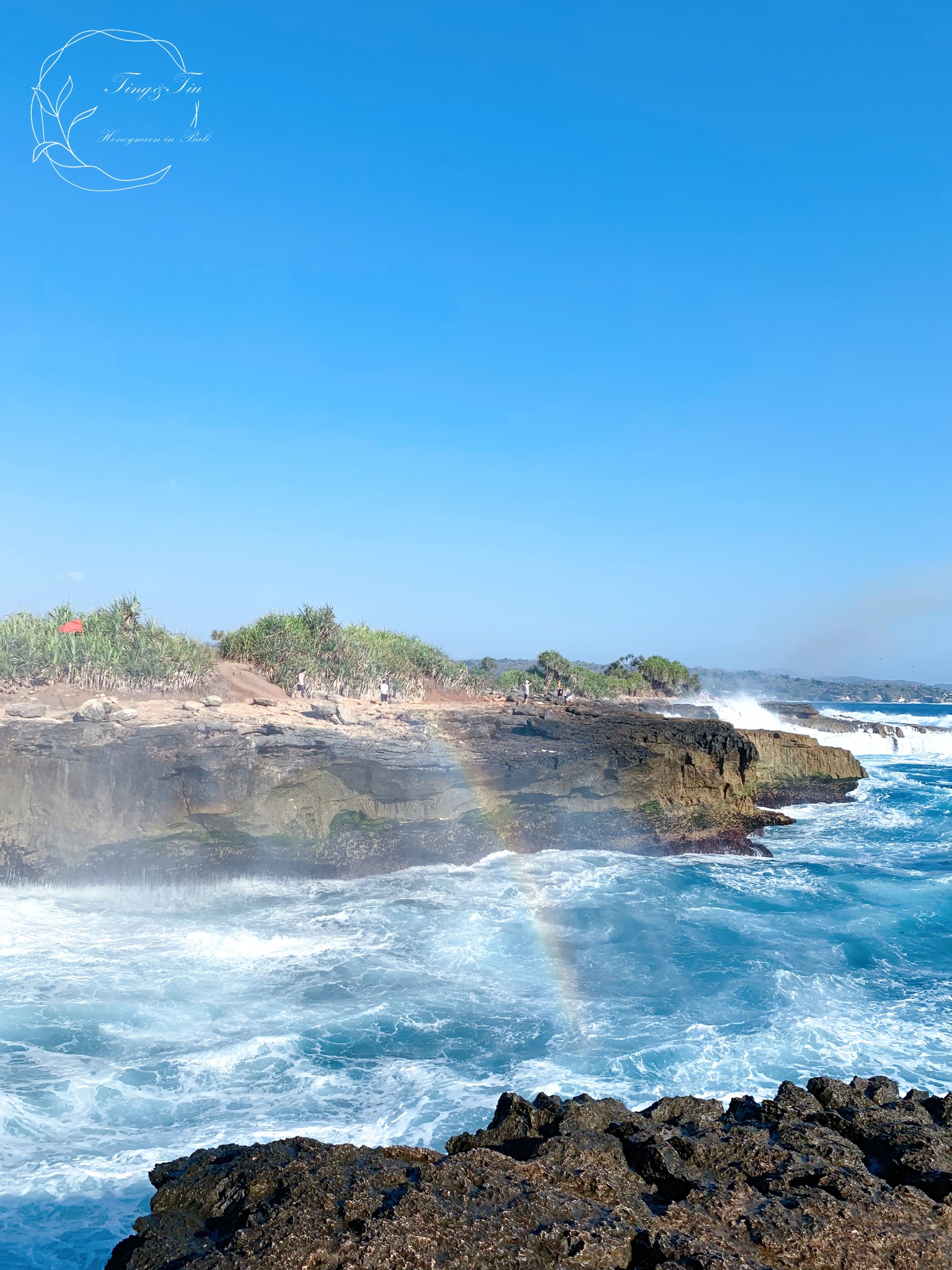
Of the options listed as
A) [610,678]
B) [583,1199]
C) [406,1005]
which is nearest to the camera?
[583,1199]

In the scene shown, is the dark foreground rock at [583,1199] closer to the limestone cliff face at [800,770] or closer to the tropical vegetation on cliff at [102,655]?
the tropical vegetation on cliff at [102,655]

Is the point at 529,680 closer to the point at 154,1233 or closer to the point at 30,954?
the point at 30,954

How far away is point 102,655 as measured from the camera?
19516 mm

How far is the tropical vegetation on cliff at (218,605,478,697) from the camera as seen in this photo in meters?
24.3

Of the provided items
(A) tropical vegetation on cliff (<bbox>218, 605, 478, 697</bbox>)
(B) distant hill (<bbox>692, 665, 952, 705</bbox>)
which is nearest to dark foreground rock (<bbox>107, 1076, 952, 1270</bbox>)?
(A) tropical vegetation on cliff (<bbox>218, 605, 478, 697</bbox>)

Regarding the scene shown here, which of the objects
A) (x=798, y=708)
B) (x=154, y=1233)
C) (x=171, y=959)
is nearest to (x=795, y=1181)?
(x=154, y=1233)

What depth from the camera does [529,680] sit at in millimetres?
36750

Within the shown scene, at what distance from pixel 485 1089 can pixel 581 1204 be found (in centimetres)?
516

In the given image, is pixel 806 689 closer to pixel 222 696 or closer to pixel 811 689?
pixel 811 689

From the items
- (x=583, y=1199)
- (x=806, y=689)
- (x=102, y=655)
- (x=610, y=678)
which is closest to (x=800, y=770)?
(x=610, y=678)

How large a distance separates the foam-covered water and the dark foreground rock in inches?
119

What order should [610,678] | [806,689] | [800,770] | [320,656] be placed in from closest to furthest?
[320,656], [800,770], [610,678], [806,689]

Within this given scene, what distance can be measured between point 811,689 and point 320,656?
102144mm

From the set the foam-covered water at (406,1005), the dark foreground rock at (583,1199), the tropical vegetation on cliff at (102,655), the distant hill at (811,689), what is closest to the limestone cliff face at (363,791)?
the foam-covered water at (406,1005)
